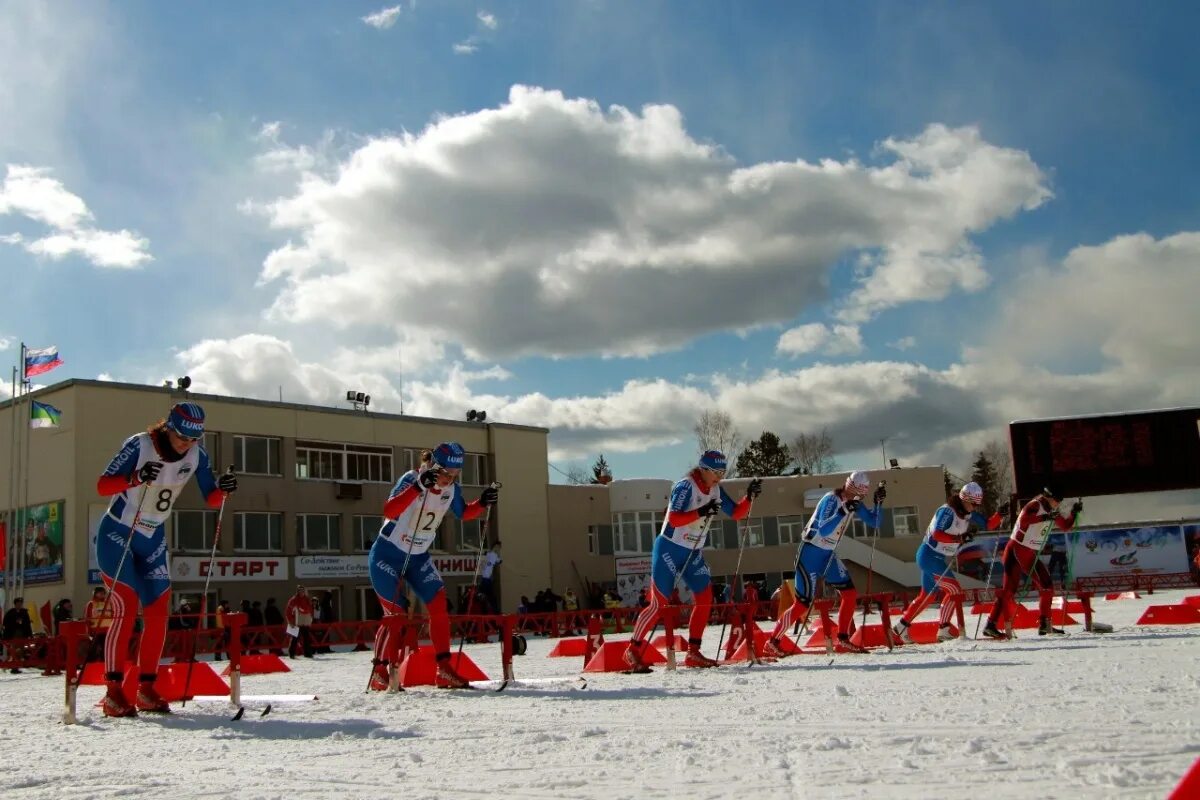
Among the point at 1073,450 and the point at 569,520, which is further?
the point at 569,520

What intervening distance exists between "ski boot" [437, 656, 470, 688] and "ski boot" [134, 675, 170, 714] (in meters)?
2.46

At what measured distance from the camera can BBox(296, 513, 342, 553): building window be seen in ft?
141

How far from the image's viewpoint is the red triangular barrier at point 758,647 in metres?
12.5

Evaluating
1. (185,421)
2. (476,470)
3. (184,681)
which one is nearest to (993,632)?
(184,681)

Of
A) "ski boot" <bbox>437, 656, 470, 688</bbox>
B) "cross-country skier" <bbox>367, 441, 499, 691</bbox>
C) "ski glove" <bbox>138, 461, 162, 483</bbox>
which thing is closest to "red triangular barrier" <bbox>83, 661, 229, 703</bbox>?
"cross-country skier" <bbox>367, 441, 499, 691</bbox>

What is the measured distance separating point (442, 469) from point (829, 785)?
7.23 m

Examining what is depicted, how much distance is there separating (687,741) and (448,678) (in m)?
4.98

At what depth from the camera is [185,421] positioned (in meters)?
9.41

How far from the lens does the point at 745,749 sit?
210 inches

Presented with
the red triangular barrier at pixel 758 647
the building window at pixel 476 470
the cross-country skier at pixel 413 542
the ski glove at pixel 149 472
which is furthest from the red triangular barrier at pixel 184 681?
the building window at pixel 476 470

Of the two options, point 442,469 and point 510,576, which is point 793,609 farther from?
point 510,576

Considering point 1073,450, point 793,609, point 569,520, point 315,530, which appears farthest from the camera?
point 569,520

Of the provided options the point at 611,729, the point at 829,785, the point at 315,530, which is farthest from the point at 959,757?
the point at 315,530

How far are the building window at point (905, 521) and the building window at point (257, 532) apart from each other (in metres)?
29.2
